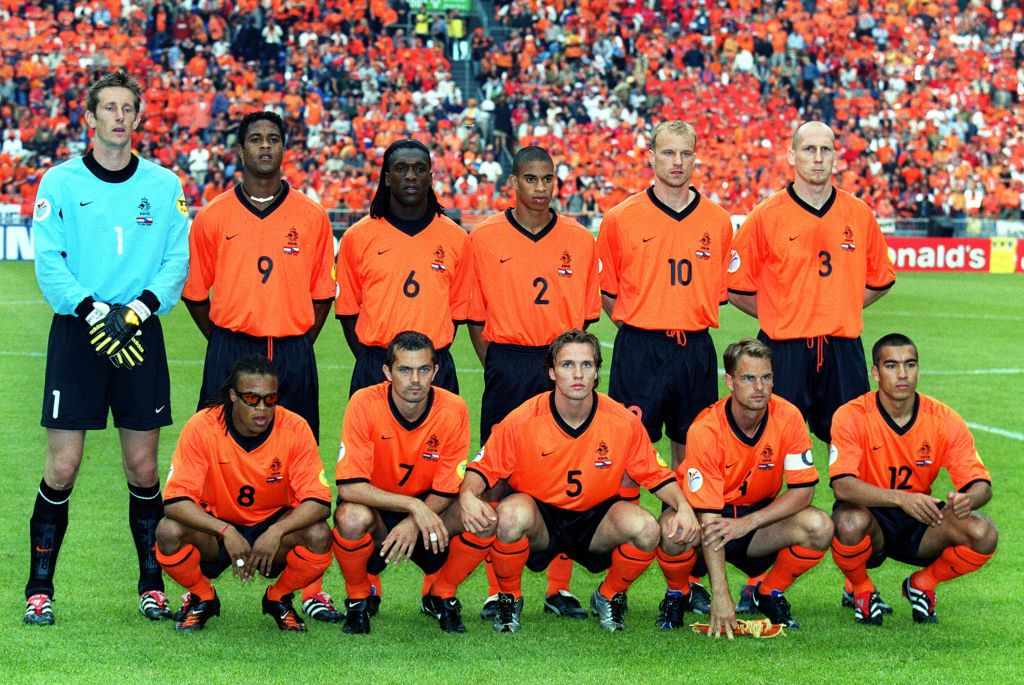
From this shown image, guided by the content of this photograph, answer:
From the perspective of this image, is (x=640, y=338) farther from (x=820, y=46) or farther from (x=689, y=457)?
(x=820, y=46)

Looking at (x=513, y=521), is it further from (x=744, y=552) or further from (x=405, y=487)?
(x=744, y=552)

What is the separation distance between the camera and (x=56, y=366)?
5.61 m

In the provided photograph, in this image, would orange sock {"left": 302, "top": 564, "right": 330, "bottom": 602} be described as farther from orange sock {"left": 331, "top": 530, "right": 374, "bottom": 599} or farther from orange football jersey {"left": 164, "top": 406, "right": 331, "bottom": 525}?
Answer: orange football jersey {"left": 164, "top": 406, "right": 331, "bottom": 525}

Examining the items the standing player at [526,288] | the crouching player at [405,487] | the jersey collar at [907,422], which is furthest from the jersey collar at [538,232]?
the jersey collar at [907,422]

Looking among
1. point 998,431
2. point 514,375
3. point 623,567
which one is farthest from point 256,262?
point 998,431

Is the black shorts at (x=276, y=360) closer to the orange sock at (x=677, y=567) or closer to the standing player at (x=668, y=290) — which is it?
the standing player at (x=668, y=290)

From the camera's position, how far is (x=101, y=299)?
5.62 m

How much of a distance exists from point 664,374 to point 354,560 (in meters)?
1.85

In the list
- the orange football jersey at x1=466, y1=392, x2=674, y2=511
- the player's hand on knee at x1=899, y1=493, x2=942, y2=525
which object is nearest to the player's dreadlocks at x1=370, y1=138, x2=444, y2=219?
the orange football jersey at x1=466, y1=392, x2=674, y2=511

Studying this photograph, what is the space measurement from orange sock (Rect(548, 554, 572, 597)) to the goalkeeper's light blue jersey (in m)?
2.00

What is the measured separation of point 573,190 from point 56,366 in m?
21.0

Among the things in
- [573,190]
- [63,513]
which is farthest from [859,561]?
[573,190]

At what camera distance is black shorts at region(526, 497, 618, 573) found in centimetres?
576

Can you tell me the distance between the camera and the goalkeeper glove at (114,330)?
17.8ft
